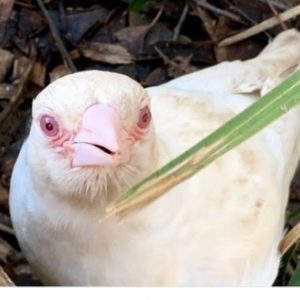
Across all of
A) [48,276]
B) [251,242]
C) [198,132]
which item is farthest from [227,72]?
[48,276]

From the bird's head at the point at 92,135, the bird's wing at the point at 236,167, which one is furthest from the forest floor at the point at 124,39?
the bird's head at the point at 92,135

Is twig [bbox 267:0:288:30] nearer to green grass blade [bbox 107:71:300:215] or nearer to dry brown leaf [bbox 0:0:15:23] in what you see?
dry brown leaf [bbox 0:0:15:23]

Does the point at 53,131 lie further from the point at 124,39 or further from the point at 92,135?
the point at 124,39

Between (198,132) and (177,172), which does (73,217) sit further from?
(177,172)

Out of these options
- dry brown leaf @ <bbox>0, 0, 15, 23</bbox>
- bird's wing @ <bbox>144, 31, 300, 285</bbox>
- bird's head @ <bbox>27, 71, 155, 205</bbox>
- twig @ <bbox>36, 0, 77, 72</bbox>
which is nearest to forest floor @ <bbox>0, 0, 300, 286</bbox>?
twig @ <bbox>36, 0, 77, 72</bbox>

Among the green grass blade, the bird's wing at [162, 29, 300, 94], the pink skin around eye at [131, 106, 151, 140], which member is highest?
the green grass blade

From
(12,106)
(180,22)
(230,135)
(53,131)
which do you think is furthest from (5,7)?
(230,135)

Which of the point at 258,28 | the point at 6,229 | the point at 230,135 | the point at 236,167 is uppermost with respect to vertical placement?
the point at 230,135
